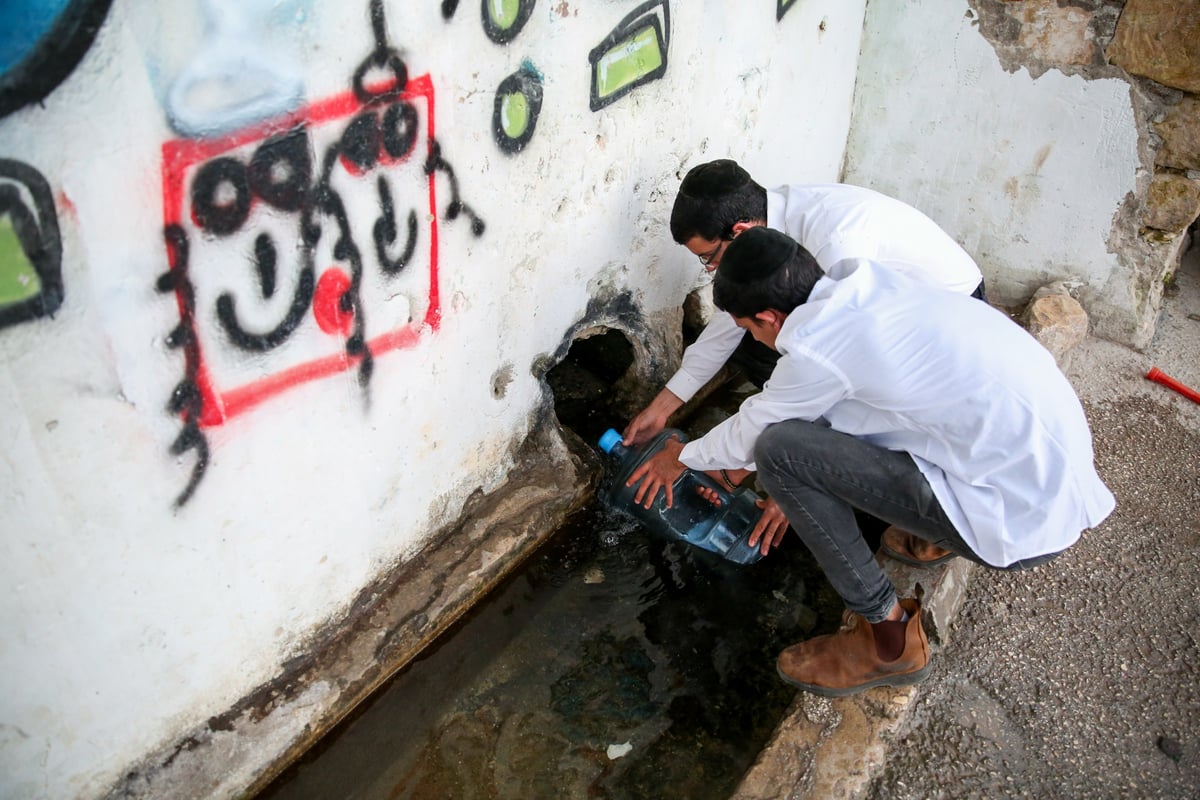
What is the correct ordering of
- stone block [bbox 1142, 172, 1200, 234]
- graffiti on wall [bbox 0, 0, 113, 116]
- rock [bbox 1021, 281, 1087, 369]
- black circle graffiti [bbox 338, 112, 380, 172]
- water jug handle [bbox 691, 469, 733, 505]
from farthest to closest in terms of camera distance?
rock [bbox 1021, 281, 1087, 369] → stone block [bbox 1142, 172, 1200, 234] → water jug handle [bbox 691, 469, 733, 505] → black circle graffiti [bbox 338, 112, 380, 172] → graffiti on wall [bbox 0, 0, 113, 116]

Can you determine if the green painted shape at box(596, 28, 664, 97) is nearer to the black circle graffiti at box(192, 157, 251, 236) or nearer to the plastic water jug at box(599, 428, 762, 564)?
the plastic water jug at box(599, 428, 762, 564)

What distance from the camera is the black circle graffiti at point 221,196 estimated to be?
1850 mm

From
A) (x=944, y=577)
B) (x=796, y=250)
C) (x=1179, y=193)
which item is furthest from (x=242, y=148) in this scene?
(x=1179, y=193)

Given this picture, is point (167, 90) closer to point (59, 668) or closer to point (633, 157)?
point (59, 668)

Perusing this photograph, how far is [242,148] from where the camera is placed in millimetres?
1894

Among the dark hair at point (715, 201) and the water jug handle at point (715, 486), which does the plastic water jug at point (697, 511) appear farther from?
the dark hair at point (715, 201)

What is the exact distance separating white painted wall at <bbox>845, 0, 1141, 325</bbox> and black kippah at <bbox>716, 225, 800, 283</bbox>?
91.8 inches

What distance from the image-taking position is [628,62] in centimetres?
299

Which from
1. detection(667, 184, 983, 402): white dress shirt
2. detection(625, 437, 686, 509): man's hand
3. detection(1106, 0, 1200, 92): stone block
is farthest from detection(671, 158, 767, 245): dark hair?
detection(1106, 0, 1200, 92): stone block

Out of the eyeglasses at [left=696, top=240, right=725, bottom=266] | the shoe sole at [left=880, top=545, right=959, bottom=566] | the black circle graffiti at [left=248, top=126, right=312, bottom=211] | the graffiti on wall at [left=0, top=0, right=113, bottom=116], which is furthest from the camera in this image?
the eyeglasses at [left=696, top=240, right=725, bottom=266]

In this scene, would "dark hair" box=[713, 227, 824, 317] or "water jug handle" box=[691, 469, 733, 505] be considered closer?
"dark hair" box=[713, 227, 824, 317]

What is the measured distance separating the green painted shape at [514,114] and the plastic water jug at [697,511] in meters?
1.17

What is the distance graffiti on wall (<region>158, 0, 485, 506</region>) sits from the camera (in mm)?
1892

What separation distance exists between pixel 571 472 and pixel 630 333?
2.22 ft
